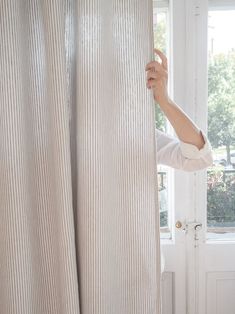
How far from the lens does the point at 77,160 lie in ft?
2.43

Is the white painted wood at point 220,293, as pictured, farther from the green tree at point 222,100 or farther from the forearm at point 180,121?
the forearm at point 180,121

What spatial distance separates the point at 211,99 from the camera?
1.17 meters

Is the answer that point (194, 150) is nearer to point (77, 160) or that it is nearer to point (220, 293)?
point (77, 160)

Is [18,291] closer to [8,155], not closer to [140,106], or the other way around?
[8,155]

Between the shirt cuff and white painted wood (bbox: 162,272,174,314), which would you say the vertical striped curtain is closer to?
the shirt cuff

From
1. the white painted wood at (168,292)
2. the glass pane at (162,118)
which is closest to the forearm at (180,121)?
the glass pane at (162,118)

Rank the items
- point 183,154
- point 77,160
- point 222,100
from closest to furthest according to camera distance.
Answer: point 77,160 → point 183,154 → point 222,100

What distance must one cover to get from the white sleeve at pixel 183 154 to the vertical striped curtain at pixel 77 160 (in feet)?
0.48

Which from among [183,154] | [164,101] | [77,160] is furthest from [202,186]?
[77,160]

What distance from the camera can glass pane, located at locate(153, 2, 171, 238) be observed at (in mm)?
1149

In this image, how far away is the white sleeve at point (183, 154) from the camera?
0.84 m

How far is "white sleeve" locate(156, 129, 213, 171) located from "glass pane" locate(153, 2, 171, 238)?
274mm

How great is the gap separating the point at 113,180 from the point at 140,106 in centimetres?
20

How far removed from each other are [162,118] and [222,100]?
0.24 metres
